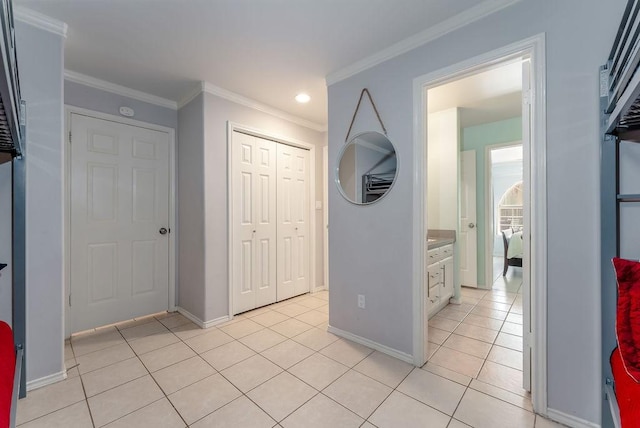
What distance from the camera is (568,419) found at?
1.41 meters

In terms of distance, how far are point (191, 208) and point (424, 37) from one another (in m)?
2.59

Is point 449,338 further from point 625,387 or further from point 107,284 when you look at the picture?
Result: point 107,284

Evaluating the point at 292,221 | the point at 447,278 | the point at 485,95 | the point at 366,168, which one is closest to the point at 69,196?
the point at 292,221

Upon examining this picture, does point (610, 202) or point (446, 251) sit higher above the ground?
point (610, 202)

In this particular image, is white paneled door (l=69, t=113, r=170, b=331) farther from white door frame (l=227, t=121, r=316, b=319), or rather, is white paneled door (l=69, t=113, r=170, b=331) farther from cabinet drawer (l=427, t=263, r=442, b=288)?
cabinet drawer (l=427, t=263, r=442, b=288)

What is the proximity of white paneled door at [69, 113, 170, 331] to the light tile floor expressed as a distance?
12.4 inches

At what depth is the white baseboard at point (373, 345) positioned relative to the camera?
2020 millimetres

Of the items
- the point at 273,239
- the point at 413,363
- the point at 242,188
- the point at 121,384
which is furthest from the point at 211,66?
the point at 413,363

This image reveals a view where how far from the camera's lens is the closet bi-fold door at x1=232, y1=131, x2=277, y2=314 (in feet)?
9.68

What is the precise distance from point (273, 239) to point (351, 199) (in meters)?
1.35

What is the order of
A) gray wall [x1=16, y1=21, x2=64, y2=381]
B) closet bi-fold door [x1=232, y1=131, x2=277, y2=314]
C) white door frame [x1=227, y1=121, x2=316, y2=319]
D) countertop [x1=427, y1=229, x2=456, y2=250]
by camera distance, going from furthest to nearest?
countertop [x1=427, y1=229, x2=456, y2=250], closet bi-fold door [x1=232, y1=131, x2=277, y2=314], white door frame [x1=227, y1=121, x2=316, y2=319], gray wall [x1=16, y1=21, x2=64, y2=381]

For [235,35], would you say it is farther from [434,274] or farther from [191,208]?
[434,274]

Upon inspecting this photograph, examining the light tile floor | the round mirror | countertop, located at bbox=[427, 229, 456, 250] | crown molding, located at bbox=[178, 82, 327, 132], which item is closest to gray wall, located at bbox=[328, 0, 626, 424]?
the light tile floor

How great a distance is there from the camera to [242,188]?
300 cm
